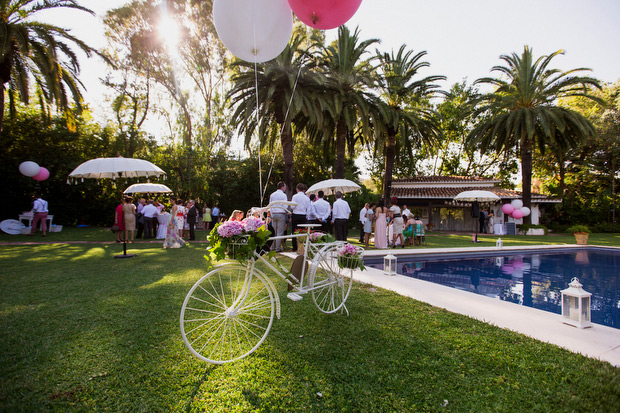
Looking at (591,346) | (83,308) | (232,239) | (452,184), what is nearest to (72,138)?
(83,308)

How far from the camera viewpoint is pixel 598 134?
2578 centimetres

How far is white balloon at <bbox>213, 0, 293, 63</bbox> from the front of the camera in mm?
3943

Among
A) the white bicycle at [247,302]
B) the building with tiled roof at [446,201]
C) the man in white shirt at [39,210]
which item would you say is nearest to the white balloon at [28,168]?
the man in white shirt at [39,210]

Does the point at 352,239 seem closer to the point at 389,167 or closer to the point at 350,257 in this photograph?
the point at 389,167

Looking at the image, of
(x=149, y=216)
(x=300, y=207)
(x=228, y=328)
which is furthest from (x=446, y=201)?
(x=228, y=328)

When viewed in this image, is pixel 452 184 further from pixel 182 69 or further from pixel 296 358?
pixel 296 358

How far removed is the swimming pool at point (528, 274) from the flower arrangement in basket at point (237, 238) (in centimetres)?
479

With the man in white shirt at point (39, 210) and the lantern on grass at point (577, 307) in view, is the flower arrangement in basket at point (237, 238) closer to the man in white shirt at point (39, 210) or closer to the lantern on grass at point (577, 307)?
the lantern on grass at point (577, 307)

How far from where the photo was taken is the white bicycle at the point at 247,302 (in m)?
2.96

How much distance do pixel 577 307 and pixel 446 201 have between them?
2401cm

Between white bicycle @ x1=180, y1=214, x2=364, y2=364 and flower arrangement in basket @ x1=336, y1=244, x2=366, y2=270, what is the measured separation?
0.07 metres

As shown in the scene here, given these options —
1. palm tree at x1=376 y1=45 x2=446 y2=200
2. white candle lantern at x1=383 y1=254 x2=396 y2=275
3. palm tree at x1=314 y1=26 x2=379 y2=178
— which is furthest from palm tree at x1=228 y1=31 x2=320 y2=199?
white candle lantern at x1=383 y1=254 x2=396 y2=275

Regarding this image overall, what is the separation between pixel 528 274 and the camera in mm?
7801

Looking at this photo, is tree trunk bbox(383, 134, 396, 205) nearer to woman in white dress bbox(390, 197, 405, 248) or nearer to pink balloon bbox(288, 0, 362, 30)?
woman in white dress bbox(390, 197, 405, 248)
